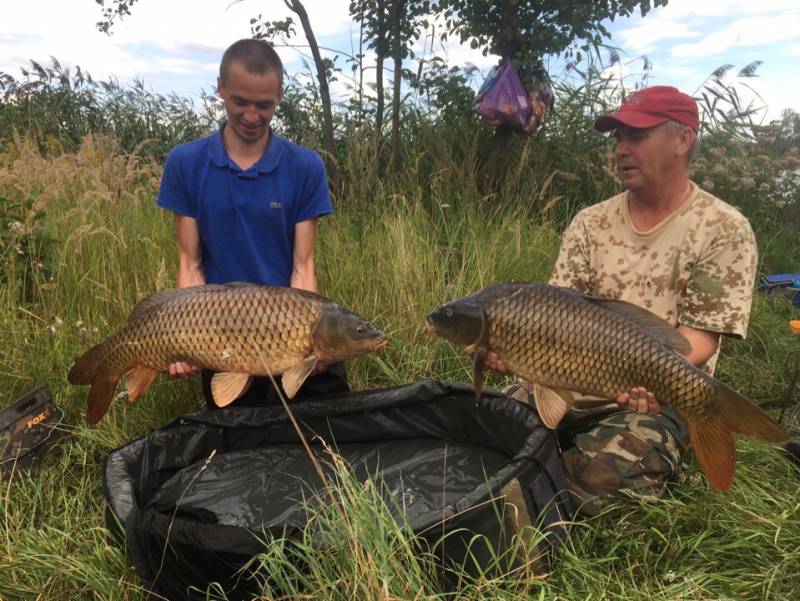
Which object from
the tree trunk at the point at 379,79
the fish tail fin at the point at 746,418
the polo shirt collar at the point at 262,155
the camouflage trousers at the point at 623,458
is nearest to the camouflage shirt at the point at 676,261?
the camouflage trousers at the point at 623,458

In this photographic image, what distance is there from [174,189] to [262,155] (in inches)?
12.1

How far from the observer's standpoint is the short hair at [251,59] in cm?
201

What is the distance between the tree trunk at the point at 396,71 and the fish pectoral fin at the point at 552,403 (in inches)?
112

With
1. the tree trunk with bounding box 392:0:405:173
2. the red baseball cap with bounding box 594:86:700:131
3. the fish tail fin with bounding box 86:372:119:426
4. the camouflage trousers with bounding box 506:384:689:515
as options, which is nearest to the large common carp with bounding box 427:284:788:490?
the camouflage trousers with bounding box 506:384:689:515

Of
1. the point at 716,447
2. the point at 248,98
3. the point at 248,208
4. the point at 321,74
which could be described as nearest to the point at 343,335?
the point at 248,208

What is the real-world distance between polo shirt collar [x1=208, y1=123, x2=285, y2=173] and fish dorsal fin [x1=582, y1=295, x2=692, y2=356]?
3.69 ft

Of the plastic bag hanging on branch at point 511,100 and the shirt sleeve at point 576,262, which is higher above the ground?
the plastic bag hanging on branch at point 511,100

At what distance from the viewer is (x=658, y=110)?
188 cm

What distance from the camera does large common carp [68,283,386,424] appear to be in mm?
1730

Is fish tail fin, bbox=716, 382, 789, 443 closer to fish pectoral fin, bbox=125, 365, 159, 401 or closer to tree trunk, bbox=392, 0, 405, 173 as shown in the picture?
fish pectoral fin, bbox=125, 365, 159, 401

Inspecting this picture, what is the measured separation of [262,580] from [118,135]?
596 cm

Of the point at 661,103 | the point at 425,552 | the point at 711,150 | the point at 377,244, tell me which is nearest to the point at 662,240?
the point at 661,103

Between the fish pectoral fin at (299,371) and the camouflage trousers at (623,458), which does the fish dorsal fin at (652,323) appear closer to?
the camouflage trousers at (623,458)

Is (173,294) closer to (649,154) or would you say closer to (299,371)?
(299,371)
